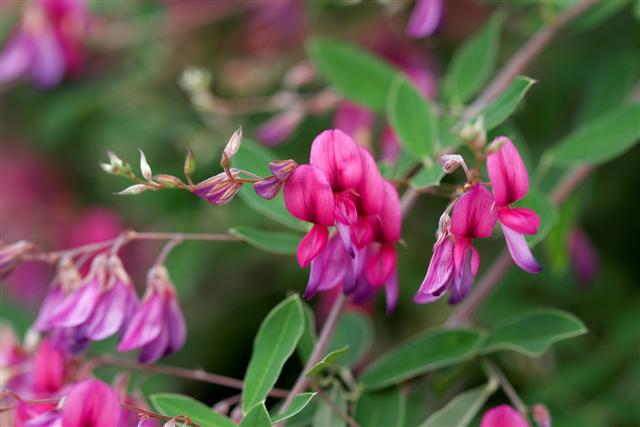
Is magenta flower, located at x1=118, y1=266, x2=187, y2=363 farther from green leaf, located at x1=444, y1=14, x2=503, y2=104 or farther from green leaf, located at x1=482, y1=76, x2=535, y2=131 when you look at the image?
green leaf, located at x1=444, y1=14, x2=503, y2=104

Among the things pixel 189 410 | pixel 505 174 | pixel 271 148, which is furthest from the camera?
pixel 271 148

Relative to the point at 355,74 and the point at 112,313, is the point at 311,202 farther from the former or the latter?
the point at 355,74

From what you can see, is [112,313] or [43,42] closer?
[112,313]

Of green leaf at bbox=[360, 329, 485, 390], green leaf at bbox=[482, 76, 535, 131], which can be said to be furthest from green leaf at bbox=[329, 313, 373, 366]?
green leaf at bbox=[482, 76, 535, 131]

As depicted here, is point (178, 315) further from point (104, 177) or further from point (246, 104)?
point (104, 177)

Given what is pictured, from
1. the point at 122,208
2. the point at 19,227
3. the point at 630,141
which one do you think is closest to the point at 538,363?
the point at 630,141

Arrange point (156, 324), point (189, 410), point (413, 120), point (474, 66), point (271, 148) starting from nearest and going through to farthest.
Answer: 1. point (189, 410)
2. point (156, 324)
3. point (413, 120)
4. point (474, 66)
5. point (271, 148)

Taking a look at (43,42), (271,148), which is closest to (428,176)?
(271,148)
